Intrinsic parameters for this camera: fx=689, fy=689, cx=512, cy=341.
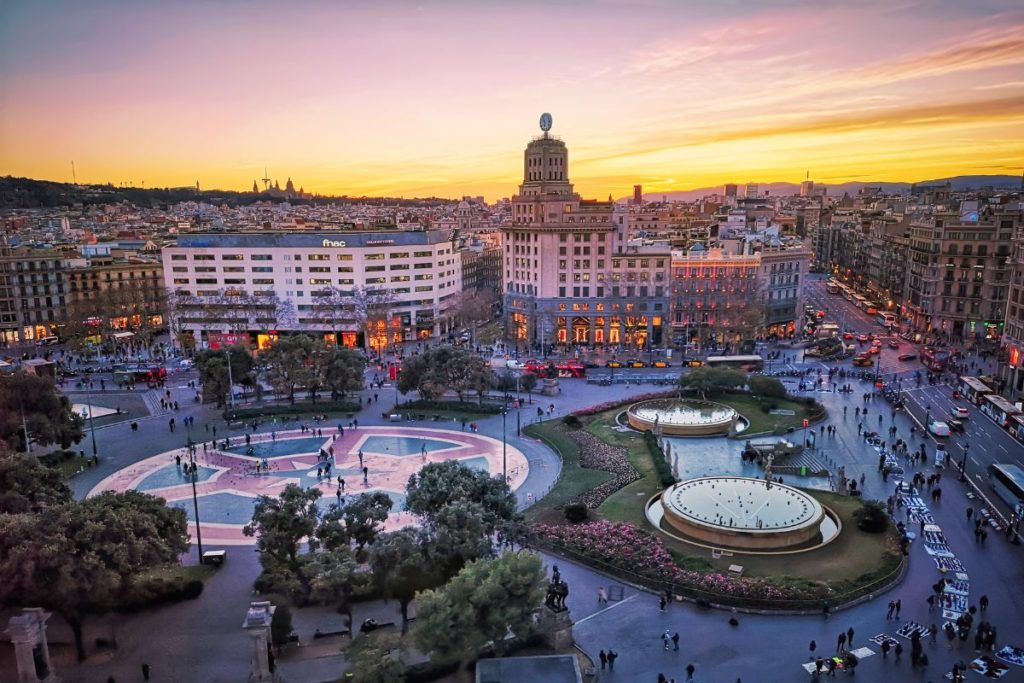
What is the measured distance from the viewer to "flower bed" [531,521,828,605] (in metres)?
31.6

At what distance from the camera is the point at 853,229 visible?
6348 inches

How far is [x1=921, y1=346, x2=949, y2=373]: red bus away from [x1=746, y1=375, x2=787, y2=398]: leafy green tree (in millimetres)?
23476

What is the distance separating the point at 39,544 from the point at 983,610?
39818 millimetres

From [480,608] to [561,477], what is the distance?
22.9 meters

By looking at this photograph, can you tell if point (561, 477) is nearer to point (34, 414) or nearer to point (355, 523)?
point (355, 523)

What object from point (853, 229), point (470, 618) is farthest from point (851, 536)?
point (853, 229)

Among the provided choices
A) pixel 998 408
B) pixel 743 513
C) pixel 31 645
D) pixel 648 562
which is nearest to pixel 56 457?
pixel 31 645

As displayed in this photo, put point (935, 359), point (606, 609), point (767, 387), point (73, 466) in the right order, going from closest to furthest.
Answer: point (606, 609) → point (73, 466) → point (767, 387) → point (935, 359)

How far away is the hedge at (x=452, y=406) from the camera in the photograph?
209ft

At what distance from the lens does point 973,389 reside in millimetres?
66438

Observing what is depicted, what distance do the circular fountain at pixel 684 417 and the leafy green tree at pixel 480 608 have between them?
32231 millimetres

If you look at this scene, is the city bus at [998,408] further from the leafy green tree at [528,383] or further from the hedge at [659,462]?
the leafy green tree at [528,383]

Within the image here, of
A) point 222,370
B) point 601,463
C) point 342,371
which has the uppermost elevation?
point 222,370

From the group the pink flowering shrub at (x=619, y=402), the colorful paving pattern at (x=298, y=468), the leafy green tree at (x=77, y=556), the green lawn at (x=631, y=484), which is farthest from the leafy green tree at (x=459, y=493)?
the pink flowering shrub at (x=619, y=402)
